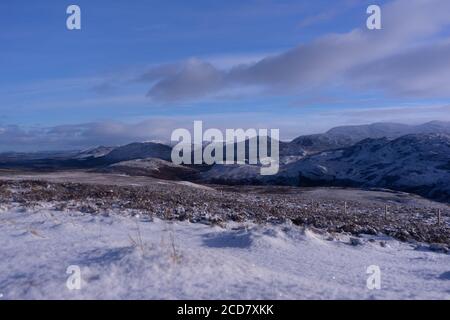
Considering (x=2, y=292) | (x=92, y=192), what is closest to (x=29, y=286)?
(x=2, y=292)

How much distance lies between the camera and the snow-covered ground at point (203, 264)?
21.6 feet

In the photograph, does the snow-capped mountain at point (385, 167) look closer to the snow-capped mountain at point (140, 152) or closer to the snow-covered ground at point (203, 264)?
the snow-covered ground at point (203, 264)

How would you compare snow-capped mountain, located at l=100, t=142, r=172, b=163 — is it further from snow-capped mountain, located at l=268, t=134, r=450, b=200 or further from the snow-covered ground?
the snow-covered ground

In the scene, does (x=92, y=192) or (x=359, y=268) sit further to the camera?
(x=92, y=192)

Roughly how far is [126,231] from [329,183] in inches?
2717

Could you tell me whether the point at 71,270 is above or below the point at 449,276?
above

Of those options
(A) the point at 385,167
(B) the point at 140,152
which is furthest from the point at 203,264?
(B) the point at 140,152

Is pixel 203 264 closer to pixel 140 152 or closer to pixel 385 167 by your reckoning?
pixel 385 167

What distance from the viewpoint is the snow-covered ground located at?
6586mm

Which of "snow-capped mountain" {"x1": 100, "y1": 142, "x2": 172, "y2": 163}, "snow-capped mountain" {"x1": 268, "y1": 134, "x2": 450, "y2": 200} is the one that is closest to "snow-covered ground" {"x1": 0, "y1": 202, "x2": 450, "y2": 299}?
"snow-capped mountain" {"x1": 268, "y1": 134, "x2": 450, "y2": 200}
